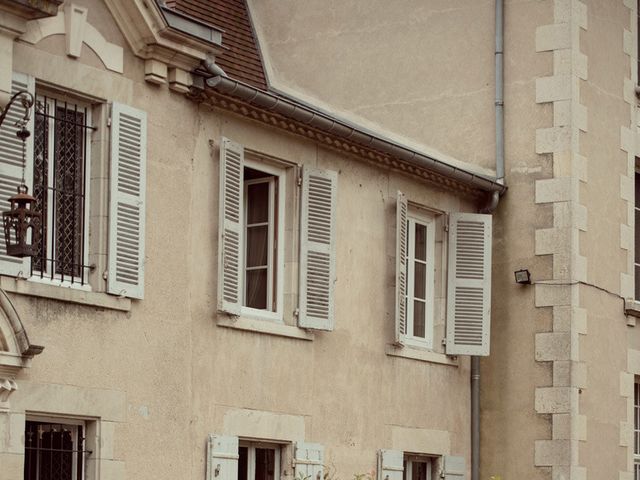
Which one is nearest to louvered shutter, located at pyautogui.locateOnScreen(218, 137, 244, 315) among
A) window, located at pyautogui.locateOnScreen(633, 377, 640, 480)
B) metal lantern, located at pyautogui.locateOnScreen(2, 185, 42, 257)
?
metal lantern, located at pyautogui.locateOnScreen(2, 185, 42, 257)

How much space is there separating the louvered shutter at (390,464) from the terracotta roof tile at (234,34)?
362 cm

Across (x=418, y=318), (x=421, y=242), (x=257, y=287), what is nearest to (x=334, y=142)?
(x=257, y=287)

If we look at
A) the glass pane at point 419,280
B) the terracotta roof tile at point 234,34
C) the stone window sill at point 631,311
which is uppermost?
the terracotta roof tile at point 234,34

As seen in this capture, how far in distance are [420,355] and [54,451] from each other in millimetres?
4943

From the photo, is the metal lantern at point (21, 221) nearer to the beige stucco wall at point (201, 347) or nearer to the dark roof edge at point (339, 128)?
the beige stucco wall at point (201, 347)

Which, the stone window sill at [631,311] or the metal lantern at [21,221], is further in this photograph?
the stone window sill at [631,311]

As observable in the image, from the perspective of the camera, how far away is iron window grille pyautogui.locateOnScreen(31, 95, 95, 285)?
11.8m

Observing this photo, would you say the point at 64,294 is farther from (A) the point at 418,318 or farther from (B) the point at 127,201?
(A) the point at 418,318

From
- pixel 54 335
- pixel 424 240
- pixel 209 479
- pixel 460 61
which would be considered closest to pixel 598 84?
pixel 460 61

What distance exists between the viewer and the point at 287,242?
14.2 metres

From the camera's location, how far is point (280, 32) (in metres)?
18.4

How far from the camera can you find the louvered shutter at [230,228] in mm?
13250

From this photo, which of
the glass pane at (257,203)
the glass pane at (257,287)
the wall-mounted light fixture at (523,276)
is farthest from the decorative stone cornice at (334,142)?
the glass pane at (257,287)

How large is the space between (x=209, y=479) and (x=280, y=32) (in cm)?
693
